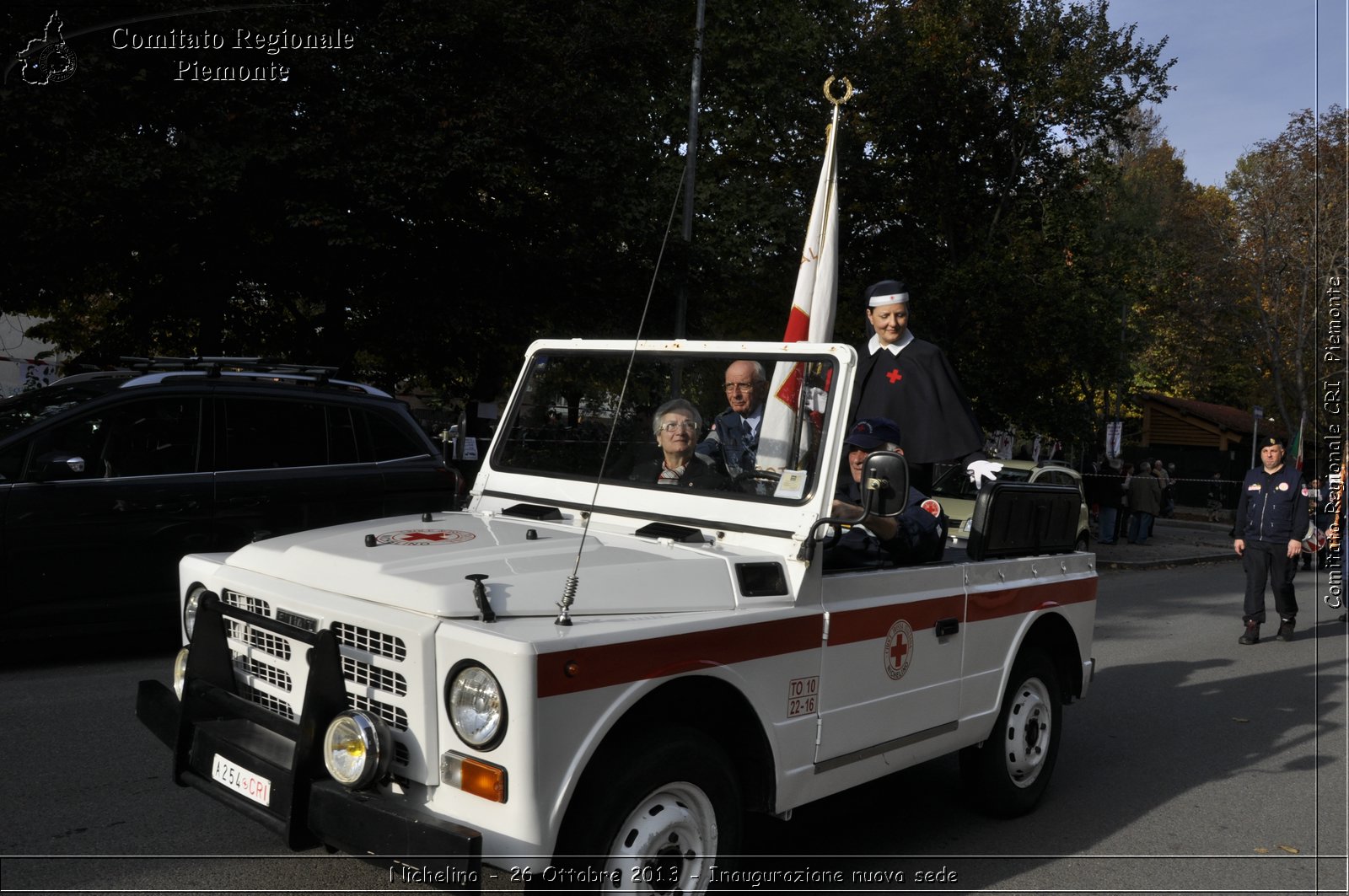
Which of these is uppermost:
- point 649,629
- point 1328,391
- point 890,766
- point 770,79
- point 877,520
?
point 770,79

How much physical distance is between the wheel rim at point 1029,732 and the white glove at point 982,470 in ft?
3.14

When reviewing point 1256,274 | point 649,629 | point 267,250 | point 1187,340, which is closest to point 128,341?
point 267,250

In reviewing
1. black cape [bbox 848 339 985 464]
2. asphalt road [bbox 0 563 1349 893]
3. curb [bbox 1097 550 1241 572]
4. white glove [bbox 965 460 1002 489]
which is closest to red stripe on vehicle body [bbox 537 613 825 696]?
asphalt road [bbox 0 563 1349 893]

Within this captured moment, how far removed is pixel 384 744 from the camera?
311 cm

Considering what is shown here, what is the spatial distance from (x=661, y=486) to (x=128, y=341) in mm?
13372

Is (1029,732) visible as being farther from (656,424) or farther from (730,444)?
(656,424)

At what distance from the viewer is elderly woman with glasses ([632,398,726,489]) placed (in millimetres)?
4371

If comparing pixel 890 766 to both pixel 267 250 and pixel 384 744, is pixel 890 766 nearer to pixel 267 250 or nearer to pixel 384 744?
pixel 384 744

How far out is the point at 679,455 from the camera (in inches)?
175

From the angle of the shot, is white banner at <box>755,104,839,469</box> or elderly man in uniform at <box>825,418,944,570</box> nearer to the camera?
elderly man in uniform at <box>825,418,944,570</box>

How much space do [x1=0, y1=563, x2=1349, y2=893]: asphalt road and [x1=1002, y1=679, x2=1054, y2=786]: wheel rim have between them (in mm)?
250

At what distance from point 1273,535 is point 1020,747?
26.3ft

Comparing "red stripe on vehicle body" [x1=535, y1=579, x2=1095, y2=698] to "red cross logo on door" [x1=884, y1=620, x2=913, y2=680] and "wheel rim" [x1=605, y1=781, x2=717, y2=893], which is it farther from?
"wheel rim" [x1=605, y1=781, x2=717, y2=893]

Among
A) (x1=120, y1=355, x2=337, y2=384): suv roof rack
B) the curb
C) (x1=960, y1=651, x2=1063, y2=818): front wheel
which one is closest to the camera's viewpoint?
(x1=960, y1=651, x2=1063, y2=818): front wheel
